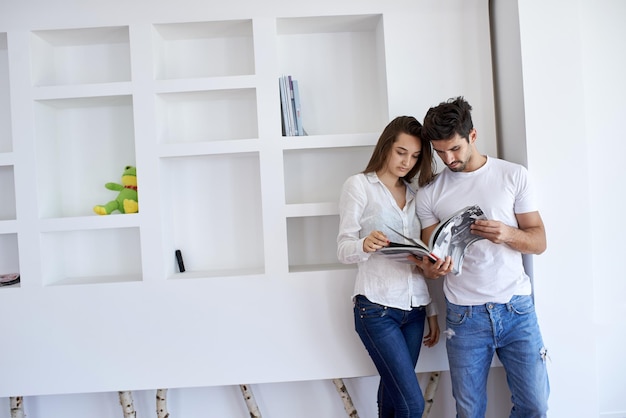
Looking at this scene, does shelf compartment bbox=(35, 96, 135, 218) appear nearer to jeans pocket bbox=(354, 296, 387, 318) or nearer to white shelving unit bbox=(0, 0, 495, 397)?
white shelving unit bbox=(0, 0, 495, 397)

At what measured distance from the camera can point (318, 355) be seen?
87.2 inches

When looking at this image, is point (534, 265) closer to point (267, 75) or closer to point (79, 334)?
point (267, 75)

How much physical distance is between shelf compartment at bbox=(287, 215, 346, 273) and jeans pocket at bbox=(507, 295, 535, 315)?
2.90 feet

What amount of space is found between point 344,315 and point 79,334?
1.16 m

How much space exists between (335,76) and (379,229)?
0.93 meters

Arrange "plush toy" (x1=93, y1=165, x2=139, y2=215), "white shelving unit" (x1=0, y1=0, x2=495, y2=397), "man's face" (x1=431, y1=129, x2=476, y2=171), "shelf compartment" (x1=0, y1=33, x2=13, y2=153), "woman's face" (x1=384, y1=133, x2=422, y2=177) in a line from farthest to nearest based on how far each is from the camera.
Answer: "shelf compartment" (x1=0, y1=33, x2=13, y2=153) → "plush toy" (x1=93, y1=165, x2=139, y2=215) → "white shelving unit" (x1=0, y1=0, x2=495, y2=397) → "woman's face" (x1=384, y1=133, x2=422, y2=177) → "man's face" (x1=431, y1=129, x2=476, y2=171)

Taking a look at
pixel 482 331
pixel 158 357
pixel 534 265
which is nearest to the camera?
pixel 482 331

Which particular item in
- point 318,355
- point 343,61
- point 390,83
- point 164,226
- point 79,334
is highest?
point 343,61

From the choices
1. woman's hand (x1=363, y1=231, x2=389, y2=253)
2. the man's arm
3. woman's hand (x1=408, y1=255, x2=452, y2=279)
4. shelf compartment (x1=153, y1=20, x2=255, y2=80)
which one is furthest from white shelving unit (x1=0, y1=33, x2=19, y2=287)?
the man's arm

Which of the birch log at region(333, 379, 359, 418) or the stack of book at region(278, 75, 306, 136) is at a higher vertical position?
the stack of book at region(278, 75, 306, 136)

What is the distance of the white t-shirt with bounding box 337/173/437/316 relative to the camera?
188 cm

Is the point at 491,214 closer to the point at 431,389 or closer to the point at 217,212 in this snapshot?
the point at 431,389

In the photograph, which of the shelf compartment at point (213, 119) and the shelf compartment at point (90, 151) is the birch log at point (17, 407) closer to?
the shelf compartment at point (90, 151)

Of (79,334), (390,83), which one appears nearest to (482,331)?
(390,83)
